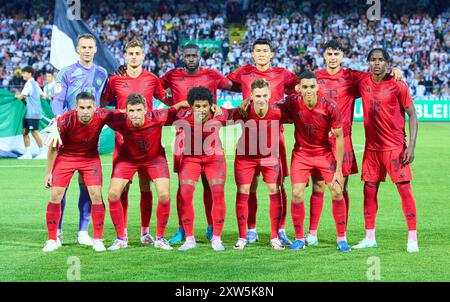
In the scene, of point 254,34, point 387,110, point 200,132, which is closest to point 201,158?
point 200,132

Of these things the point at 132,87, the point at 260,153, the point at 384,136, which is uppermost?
the point at 132,87

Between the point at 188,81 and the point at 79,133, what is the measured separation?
1.38 meters

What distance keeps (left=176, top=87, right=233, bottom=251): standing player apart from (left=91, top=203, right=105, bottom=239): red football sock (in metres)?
0.80

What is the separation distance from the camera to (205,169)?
320 inches

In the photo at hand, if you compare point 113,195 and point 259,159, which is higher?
point 259,159

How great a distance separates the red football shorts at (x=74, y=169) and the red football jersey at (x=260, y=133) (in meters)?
1.45

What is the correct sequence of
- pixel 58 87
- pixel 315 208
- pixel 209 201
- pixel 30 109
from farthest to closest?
pixel 30 109, pixel 209 201, pixel 58 87, pixel 315 208

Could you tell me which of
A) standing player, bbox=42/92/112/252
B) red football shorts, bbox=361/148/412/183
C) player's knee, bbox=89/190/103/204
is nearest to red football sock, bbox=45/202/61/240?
standing player, bbox=42/92/112/252

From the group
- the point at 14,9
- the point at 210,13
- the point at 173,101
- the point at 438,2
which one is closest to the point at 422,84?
the point at 438,2

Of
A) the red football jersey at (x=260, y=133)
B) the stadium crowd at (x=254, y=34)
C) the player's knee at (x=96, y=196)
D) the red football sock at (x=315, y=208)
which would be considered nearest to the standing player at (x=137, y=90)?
the player's knee at (x=96, y=196)

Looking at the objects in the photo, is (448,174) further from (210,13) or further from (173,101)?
(210,13)

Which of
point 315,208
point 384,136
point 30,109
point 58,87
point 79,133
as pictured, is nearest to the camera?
point 79,133

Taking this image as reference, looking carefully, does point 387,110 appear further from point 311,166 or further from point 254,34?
point 254,34

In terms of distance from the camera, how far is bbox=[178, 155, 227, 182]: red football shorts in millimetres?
8039
